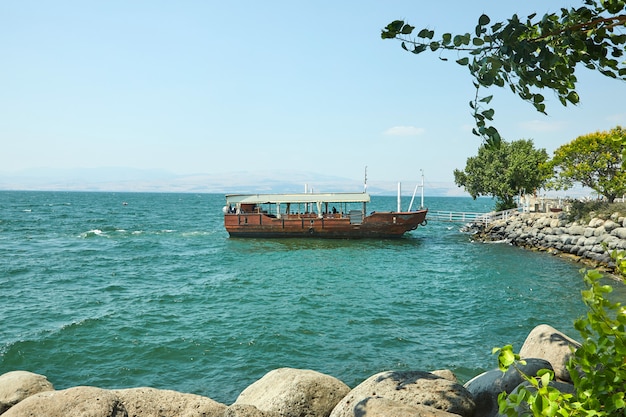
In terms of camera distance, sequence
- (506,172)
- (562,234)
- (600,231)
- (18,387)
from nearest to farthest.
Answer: (18,387), (600,231), (562,234), (506,172)

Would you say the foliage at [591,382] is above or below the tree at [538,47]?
below

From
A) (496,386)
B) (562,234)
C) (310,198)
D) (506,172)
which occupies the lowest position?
(496,386)

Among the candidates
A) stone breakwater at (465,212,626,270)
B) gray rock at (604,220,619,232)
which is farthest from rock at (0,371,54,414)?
gray rock at (604,220,619,232)

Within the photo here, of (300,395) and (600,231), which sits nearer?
(300,395)

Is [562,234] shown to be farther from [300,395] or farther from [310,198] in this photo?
[300,395]

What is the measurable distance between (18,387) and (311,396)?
476cm

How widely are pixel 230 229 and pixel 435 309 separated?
27021 mm

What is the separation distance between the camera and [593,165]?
33.2 meters

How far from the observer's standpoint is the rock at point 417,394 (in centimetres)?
625

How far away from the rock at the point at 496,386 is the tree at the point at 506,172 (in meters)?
39.6

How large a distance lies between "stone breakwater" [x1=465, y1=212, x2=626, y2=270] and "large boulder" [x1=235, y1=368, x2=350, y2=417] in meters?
20.1

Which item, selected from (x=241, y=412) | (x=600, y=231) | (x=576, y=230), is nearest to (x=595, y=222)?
(x=600, y=231)

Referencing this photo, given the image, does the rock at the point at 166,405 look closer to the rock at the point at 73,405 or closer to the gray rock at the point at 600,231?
the rock at the point at 73,405

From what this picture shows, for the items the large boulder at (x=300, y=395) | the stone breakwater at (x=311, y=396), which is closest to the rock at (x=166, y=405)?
the stone breakwater at (x=311, y=396)
